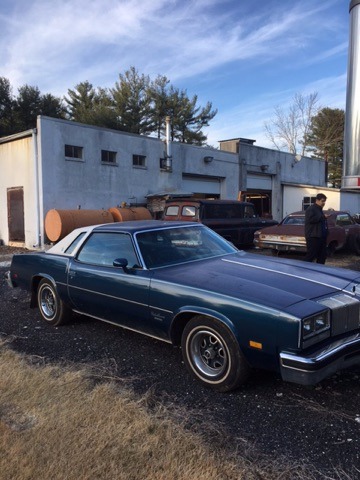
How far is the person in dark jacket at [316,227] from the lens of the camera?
289 inches

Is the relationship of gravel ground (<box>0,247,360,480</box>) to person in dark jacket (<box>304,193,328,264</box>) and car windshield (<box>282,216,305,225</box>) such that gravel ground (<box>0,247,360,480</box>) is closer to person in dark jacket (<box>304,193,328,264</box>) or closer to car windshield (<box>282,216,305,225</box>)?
person in dark jacket (<box>304,193,328,264</box>)

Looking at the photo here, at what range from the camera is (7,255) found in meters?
13.7

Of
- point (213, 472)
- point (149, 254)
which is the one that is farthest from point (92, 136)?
point (213, 472)

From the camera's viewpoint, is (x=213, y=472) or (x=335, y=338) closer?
(x=213, y=472)

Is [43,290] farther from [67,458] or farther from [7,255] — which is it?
[7,255]

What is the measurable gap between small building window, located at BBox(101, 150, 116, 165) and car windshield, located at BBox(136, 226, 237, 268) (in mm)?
12872

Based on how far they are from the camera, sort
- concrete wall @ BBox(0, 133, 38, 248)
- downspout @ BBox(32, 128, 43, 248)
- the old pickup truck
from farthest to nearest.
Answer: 1. concrete wall @ BBox(0, 133, 38, 248)
2. downspout @ BBox(32, 128, 43, 248)
3. the old pickup truck

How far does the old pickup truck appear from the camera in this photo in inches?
509

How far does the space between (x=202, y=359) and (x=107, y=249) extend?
5.79ft

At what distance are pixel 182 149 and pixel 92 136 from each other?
16.9 feet

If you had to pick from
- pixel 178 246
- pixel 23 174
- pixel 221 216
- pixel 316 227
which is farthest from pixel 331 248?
pixel 23 174

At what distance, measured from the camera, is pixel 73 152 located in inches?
626

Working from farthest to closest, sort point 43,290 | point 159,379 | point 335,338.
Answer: point 43,290 < point 159,379 < point 335,338

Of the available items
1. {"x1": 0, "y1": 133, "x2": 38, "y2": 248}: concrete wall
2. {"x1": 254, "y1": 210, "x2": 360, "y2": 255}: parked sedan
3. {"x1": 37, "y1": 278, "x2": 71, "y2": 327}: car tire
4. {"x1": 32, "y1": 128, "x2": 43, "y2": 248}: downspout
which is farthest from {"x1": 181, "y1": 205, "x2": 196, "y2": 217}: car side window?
{"x1": 37, "y1": 278, "x2": 71, "y2": 327}: car tire
